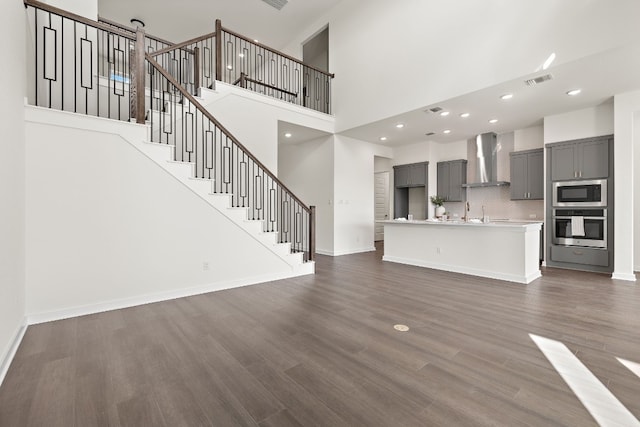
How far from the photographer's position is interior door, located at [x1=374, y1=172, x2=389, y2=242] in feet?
32.8

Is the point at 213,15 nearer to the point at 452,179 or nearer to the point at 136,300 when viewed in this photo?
the point at 136,300


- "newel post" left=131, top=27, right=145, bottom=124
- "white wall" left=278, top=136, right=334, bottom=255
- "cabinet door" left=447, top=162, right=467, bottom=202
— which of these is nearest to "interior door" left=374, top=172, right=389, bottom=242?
"cabinet door" left=447, top=162, right=467, bottom=202

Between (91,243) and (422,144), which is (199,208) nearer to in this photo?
(91,243)

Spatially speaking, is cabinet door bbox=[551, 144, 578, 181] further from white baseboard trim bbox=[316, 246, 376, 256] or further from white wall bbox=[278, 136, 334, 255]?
white wall bbox=[278, 136, 334, 255]

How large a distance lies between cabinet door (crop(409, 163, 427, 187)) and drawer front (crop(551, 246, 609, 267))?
A: 343 cm

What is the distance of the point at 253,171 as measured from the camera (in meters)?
5.70

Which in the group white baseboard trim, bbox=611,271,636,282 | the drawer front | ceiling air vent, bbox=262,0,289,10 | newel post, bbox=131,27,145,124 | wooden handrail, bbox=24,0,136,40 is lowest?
white baseboard trim, bbox=611,271,636,282

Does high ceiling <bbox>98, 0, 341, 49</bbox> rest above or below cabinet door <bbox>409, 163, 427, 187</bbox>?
above

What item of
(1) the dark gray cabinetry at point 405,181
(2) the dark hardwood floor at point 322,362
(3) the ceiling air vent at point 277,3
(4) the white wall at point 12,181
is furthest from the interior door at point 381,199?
(4) the white wall at point 12,181

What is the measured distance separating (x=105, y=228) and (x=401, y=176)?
757 centimetres

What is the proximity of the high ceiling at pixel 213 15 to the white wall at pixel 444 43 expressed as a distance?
691 mm

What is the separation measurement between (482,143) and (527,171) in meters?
1.28

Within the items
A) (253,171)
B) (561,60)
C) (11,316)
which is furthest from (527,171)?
(11,316)

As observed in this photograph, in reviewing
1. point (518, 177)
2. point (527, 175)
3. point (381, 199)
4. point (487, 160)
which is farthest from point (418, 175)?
point (527, 175)
